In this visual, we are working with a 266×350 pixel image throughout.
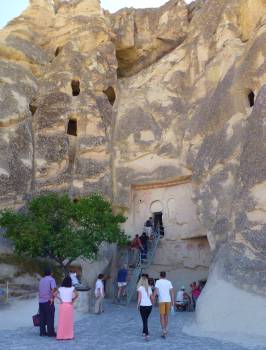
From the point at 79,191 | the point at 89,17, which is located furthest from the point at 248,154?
the point at 89,17

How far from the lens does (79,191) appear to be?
740 inches

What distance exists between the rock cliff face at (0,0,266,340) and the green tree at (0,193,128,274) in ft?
8.36

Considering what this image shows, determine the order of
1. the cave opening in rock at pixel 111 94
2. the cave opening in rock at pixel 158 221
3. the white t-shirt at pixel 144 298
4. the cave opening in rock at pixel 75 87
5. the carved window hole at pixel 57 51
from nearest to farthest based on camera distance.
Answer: the white t-shirt at pixel 144 298 < the cave opening in rock at pixel 158 221 < the cave opening in rock at pixel 75 87 < the cave opening in rock at pixel 111 94 < the carved window hole at pixel 57 51

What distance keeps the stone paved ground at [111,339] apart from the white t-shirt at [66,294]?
83cm

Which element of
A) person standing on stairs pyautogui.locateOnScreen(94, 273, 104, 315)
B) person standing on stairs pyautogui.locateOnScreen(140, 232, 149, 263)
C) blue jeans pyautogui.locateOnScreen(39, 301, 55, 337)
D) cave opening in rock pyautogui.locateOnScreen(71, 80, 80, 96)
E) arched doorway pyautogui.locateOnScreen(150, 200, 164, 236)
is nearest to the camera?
blue jeans pyautogui.locateOnScreen(39, 301, 55, 337)

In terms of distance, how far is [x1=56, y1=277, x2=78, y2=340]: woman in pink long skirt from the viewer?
8.70 meters

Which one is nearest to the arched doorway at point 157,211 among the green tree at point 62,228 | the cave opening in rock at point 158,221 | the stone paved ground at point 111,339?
the cave opening in rock at point 158,221

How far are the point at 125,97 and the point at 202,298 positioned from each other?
41.4ft

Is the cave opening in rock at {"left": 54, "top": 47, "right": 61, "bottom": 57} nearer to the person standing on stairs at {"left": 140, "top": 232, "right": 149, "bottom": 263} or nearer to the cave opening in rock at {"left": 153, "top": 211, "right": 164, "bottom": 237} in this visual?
the cave opening in rock at {"left": 153, "top": 211, "right": 164, "bottom": 237}

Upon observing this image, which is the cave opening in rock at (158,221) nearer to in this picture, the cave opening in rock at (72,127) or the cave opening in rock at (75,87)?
the cave opening in rock at (72,127)

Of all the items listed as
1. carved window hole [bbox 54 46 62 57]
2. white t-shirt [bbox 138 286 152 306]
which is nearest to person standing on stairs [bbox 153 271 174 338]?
white t-shirt [bbox 138 286 152 306]

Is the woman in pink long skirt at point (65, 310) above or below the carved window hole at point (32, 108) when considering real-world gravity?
below

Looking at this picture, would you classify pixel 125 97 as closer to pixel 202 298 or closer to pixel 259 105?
pixel 259 105

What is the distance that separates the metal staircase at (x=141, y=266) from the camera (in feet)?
52.7
